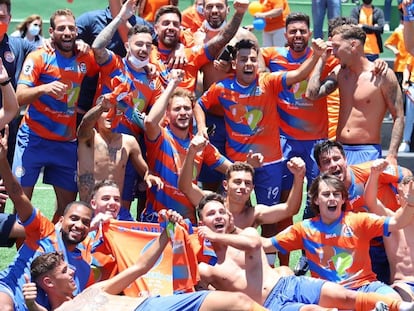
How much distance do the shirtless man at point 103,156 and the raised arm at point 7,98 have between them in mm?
1175

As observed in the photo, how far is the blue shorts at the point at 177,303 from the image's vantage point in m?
7.49

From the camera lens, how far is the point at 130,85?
9898mm

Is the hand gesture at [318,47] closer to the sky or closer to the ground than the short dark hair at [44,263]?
closer to the sky

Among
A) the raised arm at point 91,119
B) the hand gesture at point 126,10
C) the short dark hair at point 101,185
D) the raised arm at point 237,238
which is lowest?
the raised arm at point 237,238

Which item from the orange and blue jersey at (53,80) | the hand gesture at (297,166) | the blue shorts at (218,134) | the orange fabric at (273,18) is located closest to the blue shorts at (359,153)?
the hand gesture at (297,166)

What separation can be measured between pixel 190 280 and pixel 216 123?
2.43m

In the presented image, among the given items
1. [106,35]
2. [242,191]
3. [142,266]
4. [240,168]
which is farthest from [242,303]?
[106,35]

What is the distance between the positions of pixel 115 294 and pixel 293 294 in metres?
1.38

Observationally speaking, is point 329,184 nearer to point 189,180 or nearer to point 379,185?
point 379,185

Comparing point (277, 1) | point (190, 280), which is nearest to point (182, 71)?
point (190, 280)

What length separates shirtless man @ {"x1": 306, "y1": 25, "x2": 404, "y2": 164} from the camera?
10094 millimetres

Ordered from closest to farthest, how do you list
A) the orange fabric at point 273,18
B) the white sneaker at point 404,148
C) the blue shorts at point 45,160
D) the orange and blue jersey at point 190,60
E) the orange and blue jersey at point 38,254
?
the orange and blue jersey at point 38,254 < the blue shorts at point 45,160 < the orange and blue jersey at point 190,60 < the white sneaker at point 404,148 < the orange fabric at point 273,18

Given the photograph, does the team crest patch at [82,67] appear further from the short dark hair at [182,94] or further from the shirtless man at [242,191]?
the shirtless man at [242,191]

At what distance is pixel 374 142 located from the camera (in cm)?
1021
